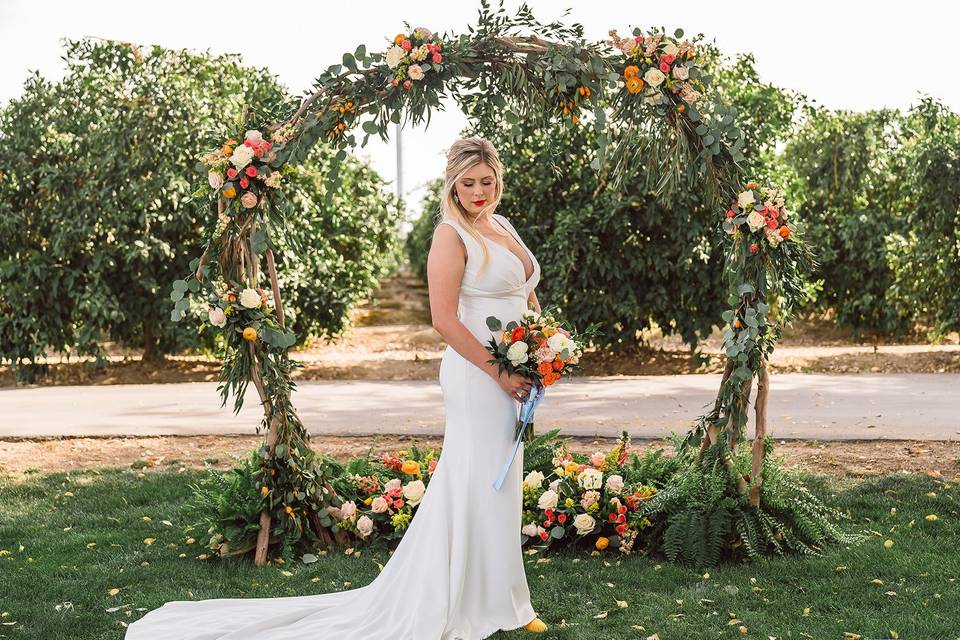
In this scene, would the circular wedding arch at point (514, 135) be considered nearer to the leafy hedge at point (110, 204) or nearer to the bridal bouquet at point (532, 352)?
the bridal bouquet at point (532, 352)

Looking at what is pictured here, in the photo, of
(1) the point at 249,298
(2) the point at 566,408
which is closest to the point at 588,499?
(1) the point at 249,298

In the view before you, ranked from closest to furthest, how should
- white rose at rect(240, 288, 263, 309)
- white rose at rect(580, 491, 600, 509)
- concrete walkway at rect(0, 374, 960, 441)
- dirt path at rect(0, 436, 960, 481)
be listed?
white rose at rect(240, 288, 263, 309) → white rose at rect(580, 491, 600, 509) → dirt path at rect(0, 436, 960, 481) → concrete walkway at rect(0, 374, 960, 441)

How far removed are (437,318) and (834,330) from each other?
12335 millimetres

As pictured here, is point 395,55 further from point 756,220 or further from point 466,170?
point 756,220

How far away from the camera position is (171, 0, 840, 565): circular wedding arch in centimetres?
461

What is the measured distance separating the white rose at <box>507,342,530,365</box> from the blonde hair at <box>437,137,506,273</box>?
1.15 feet

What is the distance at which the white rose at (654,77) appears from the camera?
4.60 m

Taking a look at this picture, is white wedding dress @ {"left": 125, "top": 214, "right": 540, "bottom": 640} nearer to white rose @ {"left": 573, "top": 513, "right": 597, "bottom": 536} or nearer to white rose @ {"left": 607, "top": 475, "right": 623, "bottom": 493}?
white rose @ {"left": 573, "top": 513, "right": 597, "bottom": 536}

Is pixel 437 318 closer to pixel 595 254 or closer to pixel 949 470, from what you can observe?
pixel 949 470

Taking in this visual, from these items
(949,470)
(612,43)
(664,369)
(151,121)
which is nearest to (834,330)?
(664,369)

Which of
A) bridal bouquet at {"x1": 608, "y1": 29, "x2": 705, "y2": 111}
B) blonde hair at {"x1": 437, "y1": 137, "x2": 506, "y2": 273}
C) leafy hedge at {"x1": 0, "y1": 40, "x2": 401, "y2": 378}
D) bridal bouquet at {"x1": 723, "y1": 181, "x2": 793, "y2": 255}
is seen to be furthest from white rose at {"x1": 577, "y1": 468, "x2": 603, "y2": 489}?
leafy hedge at {"x1": 0, "y1": 40, "x2": 401, "y2": 378}

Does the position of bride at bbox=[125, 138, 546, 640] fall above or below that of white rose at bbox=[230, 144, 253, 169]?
below

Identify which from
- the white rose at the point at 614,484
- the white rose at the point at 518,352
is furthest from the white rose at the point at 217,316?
the white rose at the point at 614,484

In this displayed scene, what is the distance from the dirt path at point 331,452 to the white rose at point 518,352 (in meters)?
2.79
